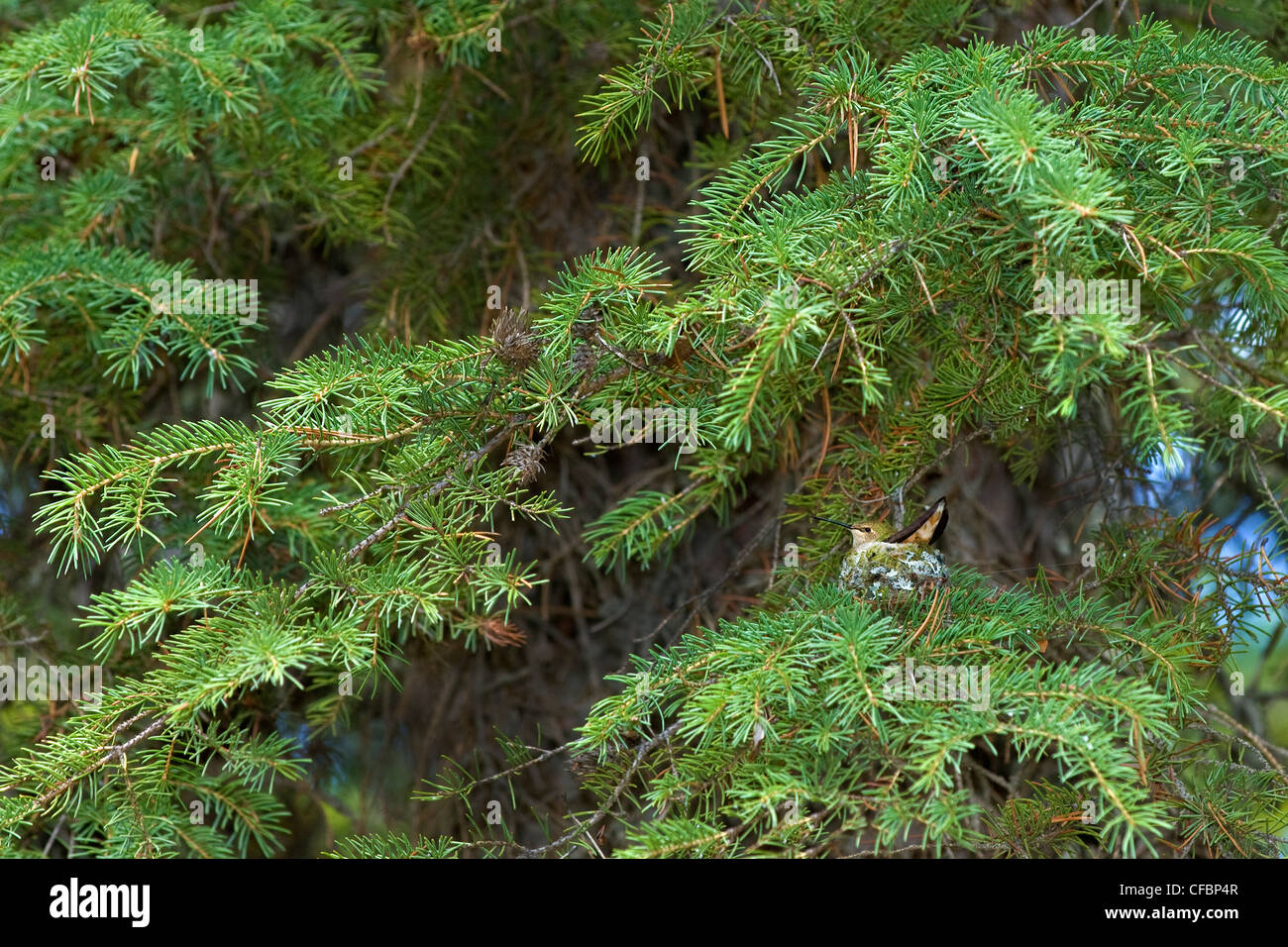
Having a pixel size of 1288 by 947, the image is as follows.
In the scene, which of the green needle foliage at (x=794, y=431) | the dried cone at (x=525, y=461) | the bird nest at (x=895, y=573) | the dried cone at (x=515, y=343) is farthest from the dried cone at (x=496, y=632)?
the bird nest at (x=895, y=573)

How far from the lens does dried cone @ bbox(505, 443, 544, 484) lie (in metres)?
1.20

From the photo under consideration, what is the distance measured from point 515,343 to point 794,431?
0.59 m

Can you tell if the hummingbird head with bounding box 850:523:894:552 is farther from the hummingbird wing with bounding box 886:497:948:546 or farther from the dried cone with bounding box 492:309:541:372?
the dried cone with bounding box 492:309:541:372

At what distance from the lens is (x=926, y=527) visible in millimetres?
1385

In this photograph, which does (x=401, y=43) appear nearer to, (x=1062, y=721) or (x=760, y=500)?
(x=760, y=500)

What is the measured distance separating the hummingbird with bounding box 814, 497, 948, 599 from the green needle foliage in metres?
0.06

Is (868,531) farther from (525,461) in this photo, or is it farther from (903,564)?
(525,461)

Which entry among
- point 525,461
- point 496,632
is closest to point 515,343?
point 525,461

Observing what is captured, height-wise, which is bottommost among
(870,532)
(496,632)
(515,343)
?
(496,632)

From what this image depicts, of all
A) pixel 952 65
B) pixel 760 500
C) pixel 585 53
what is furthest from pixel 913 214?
pixel 585 53

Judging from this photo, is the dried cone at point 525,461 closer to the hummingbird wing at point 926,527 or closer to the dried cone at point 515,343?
the dried cone at point 515,343

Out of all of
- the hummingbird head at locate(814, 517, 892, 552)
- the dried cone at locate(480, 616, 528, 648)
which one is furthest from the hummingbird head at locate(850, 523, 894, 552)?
the dried cone at locate(480, 616, 528, 648)

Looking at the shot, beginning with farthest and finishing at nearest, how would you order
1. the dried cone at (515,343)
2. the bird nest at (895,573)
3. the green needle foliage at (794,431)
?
1. the bird nest at (895,573)
2. the dried cone at (515,343)
3. the green needle foliage at (794,431)

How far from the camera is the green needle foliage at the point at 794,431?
1066 mm
